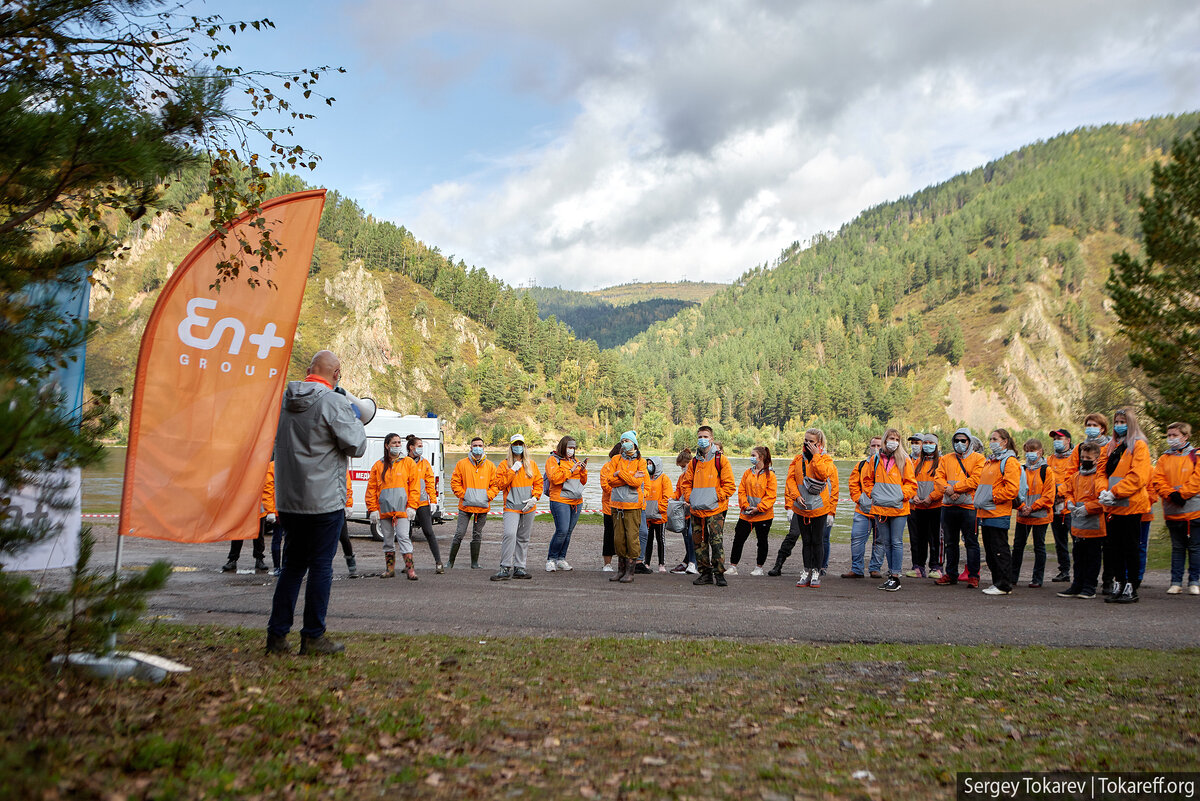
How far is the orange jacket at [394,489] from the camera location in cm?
1304

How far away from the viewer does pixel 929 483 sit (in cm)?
1315

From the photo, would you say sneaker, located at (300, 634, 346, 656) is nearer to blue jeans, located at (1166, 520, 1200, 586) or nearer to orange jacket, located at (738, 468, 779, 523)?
orange jacket, located at (738, 468, 779, 523)

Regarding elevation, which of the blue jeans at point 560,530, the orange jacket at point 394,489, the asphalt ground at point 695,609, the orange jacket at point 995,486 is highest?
the orange jacket at point 995,486

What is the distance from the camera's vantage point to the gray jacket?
630 centimetres

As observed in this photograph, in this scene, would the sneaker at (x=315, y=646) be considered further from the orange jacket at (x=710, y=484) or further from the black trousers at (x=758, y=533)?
the black trousers at (x=758, y=533)

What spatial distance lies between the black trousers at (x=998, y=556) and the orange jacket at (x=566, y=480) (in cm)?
680

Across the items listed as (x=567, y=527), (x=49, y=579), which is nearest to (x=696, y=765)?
(x=49, y=579)

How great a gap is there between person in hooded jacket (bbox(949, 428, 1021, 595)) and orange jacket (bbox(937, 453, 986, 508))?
4.8 inches

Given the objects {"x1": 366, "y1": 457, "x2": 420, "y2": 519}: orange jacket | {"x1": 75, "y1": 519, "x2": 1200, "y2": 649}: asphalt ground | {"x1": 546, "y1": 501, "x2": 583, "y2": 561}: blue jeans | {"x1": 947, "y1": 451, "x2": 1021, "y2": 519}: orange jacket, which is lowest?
{"x1": 75, "y1": 519, "x2": 1200, "y2": 649}: asphalt ground

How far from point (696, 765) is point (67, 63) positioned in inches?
210

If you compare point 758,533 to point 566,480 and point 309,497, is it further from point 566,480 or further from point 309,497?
point 309,497

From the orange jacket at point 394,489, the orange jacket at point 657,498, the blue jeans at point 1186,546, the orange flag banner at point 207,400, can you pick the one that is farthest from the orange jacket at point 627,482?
the blue jeans at point 1186,546

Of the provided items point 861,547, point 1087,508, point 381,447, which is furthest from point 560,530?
point 1087,508

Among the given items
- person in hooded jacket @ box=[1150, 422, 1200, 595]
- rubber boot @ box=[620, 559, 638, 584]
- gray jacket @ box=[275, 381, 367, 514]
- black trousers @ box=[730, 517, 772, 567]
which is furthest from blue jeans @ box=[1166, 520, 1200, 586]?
gray jacket @ box=[275, 381, 367, 514]
